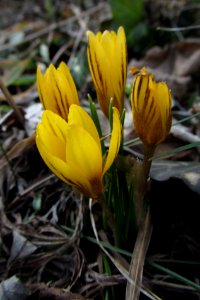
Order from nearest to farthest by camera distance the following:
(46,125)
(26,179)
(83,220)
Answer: (46,125), (83,220), (26,179)

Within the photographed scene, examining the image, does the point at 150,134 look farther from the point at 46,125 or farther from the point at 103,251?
the point at 103,251

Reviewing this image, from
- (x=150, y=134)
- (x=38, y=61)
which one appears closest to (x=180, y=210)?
(x=150, y=134)

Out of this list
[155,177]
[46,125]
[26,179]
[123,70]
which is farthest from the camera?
[26,179]

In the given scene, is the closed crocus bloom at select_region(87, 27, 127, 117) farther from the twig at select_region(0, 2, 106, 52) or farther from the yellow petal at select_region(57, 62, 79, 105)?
the twig at select_region(0, 2, 106, 52)

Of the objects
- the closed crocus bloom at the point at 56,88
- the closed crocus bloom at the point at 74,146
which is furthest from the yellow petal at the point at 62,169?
the closed crocus bloom at the point at 56,88

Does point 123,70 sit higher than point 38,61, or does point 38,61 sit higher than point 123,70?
point 123,70

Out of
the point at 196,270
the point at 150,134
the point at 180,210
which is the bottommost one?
the point at 196,270
